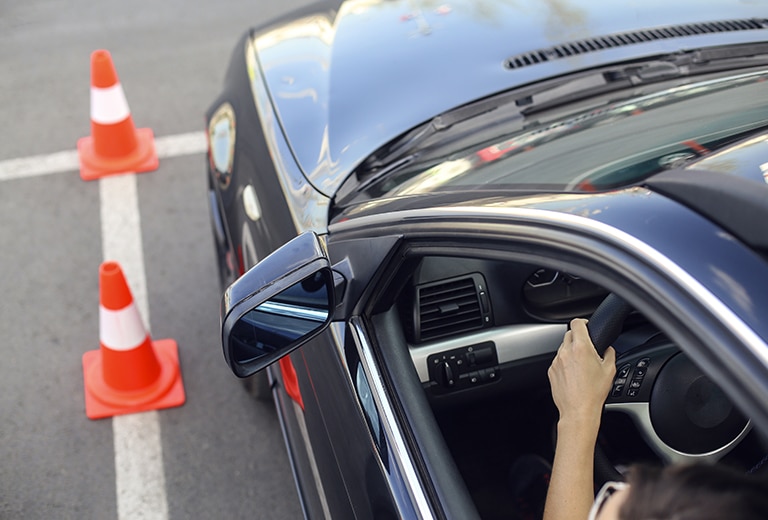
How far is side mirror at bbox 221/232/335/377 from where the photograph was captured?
1725 mm

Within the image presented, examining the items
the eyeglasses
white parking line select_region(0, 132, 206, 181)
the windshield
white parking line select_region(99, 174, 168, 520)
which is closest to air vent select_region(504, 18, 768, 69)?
the windshield

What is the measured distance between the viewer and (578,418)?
63.0 inches

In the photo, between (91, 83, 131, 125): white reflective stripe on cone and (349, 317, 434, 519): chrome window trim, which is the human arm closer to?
(349, 317, 434, 519): chrome window trim

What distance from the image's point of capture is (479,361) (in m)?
2.23

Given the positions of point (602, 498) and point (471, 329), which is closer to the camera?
point (602, 498)

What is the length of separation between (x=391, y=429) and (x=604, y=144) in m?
0.78

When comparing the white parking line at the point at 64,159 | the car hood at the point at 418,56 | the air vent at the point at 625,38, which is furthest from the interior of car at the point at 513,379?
the white parking line at the point at 64,159

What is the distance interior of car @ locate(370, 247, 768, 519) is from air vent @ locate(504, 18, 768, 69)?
0.74 m

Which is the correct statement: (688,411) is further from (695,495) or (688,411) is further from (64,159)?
(64,159)

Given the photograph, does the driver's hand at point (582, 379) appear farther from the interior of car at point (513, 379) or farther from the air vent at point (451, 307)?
the air vent at point (451, 307)

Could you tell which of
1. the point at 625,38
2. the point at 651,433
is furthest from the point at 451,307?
the point at 625,38

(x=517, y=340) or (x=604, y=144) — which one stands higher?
(x=604, y=144)

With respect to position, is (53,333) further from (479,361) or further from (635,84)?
(635,84)

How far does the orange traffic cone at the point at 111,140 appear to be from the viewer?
14.1 feet
